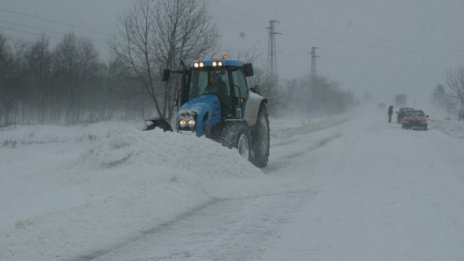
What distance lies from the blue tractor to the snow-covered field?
120 cm

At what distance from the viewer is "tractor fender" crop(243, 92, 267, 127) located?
553 inches

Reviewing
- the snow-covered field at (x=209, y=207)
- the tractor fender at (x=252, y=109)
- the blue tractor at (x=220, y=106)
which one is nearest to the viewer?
the snow-covered field at (x=209, y=207)

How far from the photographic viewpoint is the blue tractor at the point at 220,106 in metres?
12.7

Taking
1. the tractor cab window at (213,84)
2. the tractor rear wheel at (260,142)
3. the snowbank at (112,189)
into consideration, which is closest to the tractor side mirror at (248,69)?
the tractor cab window at (213,84)

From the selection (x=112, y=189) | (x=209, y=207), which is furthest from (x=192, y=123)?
(x=209, y=207)

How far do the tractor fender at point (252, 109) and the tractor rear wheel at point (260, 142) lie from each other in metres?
0.34

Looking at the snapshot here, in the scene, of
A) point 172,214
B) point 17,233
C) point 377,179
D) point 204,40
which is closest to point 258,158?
point 377,179

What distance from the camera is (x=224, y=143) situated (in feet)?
40.7

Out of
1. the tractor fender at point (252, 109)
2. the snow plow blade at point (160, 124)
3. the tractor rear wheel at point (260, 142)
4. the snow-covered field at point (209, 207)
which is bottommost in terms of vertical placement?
the snow-covered field at point (209, 207)

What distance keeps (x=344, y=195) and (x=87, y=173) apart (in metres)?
4.80

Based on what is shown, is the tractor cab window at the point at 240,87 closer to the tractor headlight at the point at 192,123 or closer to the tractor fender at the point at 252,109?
the tractor fender at the point at 252,109

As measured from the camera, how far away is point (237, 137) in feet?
42.2

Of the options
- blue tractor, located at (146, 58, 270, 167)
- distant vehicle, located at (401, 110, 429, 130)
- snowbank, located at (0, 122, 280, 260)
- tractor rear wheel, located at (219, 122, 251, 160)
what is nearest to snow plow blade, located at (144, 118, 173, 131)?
blue tractor, located at (146, 58, 270, 167)

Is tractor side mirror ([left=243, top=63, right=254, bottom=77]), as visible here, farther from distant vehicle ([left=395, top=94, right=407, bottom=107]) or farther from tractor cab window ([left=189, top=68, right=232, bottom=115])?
distant vehicle ([left=395, top=94, right=407, bottom=107])
